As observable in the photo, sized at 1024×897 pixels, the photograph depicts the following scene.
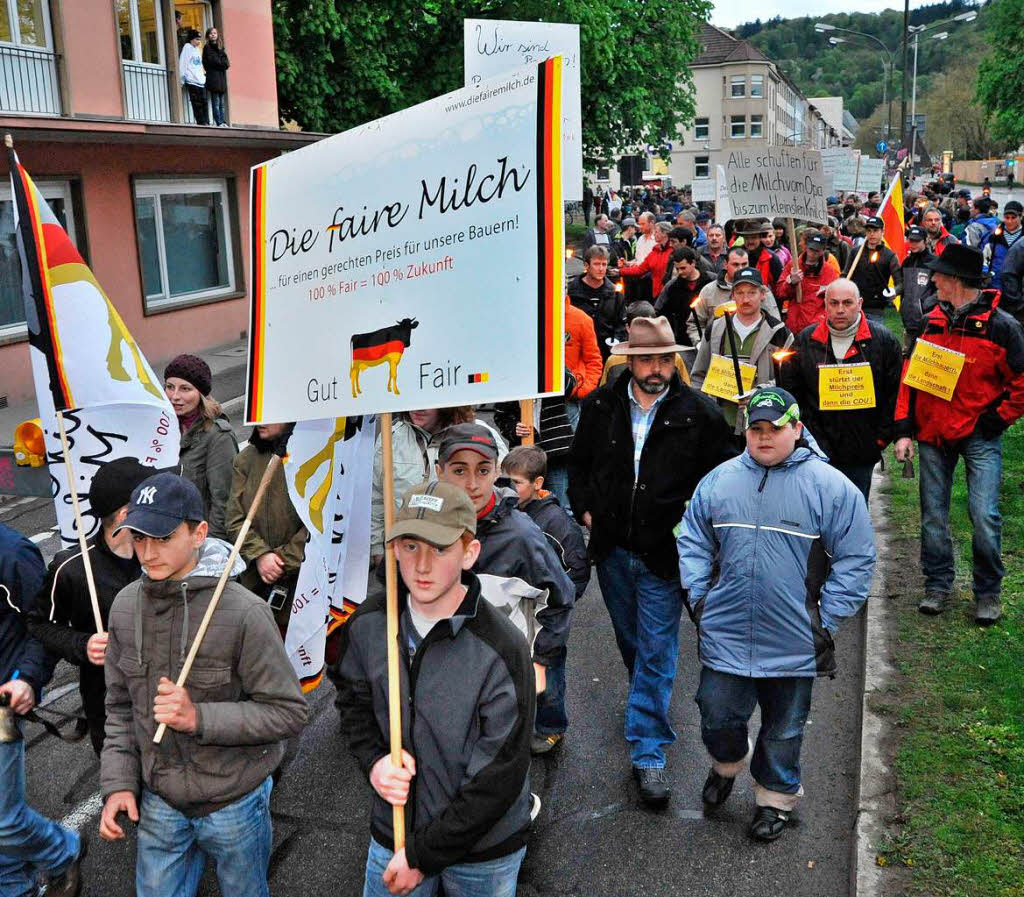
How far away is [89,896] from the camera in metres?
4.32

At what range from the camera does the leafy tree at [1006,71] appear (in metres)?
41.6

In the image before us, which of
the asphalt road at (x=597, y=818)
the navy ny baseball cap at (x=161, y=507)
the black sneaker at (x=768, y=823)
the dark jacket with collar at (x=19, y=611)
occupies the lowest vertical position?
the asphalt road at (x=597, y=818)

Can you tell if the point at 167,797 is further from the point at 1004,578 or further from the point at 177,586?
the point at 1004,578

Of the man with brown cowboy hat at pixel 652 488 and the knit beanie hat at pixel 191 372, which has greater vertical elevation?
the knit beanie hat at pixel 191 372

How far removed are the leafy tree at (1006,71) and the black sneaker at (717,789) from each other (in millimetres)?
42982

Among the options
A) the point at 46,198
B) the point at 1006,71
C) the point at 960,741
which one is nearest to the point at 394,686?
the point at 960,741

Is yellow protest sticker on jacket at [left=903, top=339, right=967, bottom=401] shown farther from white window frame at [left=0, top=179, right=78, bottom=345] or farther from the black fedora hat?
white window frame at [left=0, top=179, right=78, bottom=345]

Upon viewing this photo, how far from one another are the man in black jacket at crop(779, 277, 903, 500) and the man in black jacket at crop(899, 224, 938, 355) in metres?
4.64

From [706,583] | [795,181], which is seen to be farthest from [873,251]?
[706,583]

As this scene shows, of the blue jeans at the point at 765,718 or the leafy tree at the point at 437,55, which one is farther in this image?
the leafy tree at the point at 437,55

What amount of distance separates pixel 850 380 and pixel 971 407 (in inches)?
26.8

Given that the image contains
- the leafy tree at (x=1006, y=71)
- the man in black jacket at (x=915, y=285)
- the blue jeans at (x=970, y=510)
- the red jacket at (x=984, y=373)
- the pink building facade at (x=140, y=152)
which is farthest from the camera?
the leafy tree at (x=1006, y=71)

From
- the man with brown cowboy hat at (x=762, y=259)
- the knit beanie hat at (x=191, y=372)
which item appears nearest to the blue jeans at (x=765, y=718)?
the knit beanie hat at (x=191, y=372)

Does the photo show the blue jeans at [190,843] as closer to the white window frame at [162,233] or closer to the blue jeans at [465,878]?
the blue jeans at [465,878]
